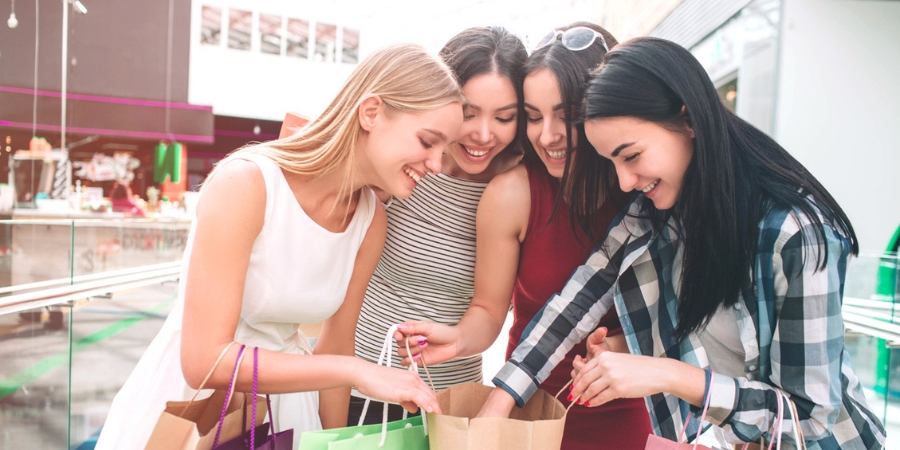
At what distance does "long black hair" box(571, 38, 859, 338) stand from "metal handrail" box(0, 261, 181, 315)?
2228mm

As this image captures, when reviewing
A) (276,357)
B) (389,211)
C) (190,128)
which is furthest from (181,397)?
(190,128)

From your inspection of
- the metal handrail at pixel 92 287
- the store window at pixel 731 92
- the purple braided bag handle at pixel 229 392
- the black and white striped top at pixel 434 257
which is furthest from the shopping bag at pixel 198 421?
the store window at pixel 731 92

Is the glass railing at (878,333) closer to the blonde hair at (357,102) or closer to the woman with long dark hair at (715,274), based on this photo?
the woman with long dark hair at (715,274)

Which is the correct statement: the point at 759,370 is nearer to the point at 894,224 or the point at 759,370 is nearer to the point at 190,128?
the point at 894,224

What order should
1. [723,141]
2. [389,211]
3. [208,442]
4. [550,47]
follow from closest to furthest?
[208,442]
[723,141]
[550,47]
[389,211]

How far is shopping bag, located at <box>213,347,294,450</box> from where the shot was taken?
3.64 feet

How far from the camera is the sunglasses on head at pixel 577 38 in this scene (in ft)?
5.11

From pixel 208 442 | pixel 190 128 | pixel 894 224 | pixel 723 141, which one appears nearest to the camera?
pixel 208 442

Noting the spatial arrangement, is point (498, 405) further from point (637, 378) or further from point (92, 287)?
point (92, 287)

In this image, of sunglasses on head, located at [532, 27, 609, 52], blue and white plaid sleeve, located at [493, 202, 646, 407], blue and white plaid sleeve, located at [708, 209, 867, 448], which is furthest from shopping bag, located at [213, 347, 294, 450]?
sunglasses on head, located at [532, 27, 609, 52]

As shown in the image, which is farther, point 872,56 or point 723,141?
point 872,56

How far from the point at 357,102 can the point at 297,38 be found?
50.5 ft

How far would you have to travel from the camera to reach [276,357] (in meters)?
1.21

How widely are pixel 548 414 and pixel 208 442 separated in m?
0.68
